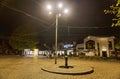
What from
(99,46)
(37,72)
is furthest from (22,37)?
(37,72)

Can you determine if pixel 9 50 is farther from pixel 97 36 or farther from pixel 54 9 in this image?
pixel 54 9

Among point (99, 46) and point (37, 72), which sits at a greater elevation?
point (99, 46)

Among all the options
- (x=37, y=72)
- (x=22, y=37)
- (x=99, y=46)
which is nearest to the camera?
(x=37, y=72)

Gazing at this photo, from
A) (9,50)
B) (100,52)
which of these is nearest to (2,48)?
(9,50)

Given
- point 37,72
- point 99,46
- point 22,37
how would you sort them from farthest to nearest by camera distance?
point 22,37 < point 99,46 < point 37,72

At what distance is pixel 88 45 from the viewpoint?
149 ft

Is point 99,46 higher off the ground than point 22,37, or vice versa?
point 22,37

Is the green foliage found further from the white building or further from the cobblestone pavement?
the cobblestone pavement

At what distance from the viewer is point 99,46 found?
143 ft

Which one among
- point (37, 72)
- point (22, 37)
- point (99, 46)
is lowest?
point (37, 72)

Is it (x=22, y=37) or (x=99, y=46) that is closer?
(x=99, y=46)

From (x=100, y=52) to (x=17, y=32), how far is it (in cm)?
2590

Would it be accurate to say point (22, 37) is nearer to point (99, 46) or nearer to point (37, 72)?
point (99, 46)

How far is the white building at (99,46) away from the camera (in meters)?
42.6
